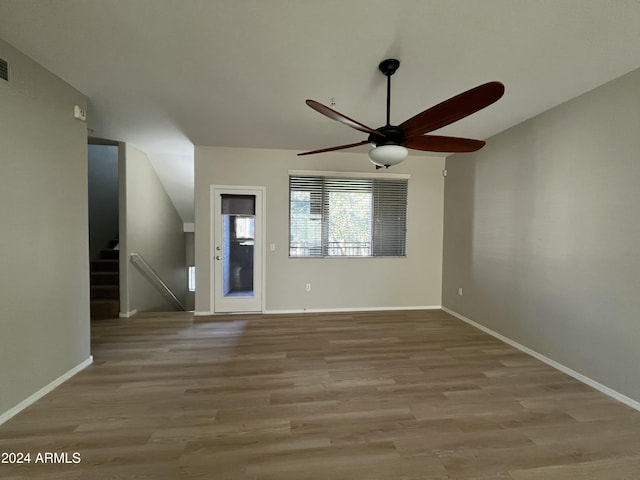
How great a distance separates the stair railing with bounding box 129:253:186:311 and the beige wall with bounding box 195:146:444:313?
1154 mm

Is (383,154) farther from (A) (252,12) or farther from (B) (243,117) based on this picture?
(B) (243,117)

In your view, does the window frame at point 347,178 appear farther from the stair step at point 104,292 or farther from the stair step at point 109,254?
the stair step at point 109,254

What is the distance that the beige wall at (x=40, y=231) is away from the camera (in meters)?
1.92

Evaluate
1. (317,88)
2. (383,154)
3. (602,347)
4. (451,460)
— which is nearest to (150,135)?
(317,88)

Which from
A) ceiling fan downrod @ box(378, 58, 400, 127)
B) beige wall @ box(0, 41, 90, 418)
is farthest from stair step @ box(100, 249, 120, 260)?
ceiling fan downrod @ box(378, 58, 400, 127)

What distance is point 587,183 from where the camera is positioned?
8.14 ft

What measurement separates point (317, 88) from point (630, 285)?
323 cm

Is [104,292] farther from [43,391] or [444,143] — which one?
[444,143]

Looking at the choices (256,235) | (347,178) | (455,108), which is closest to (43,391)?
(256,235)

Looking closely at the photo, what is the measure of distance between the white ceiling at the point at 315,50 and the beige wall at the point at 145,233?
1.49 m

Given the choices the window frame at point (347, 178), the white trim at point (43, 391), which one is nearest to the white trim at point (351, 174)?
the window frame at point (347, 178)

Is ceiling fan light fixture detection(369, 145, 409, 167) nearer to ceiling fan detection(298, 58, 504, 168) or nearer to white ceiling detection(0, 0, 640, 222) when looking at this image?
ceiling fan detection(298, 58, 504, 168)

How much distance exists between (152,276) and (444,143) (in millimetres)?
5318

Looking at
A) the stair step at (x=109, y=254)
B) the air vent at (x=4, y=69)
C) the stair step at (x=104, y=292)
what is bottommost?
the stair step at (x=104, y=292)
